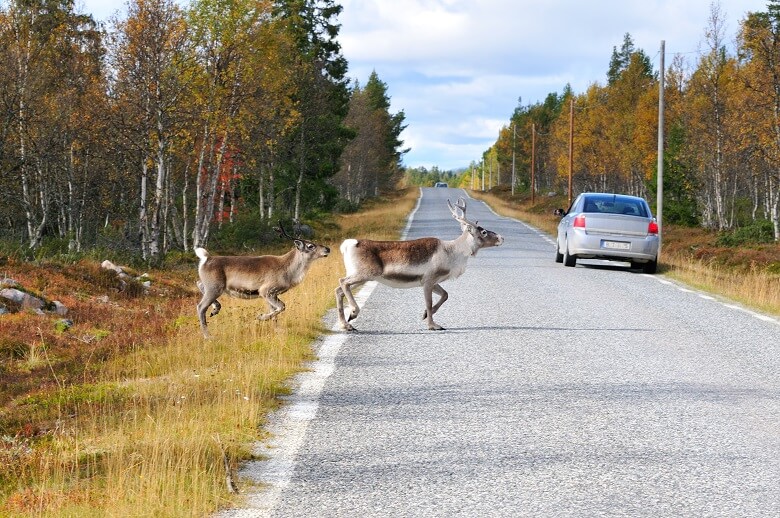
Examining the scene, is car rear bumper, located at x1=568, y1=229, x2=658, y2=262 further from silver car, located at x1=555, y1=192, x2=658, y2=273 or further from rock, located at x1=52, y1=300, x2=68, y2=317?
rock, located at x1=52, y1=300, x2=68, y2=317

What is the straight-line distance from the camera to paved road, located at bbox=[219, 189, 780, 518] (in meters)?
4.86

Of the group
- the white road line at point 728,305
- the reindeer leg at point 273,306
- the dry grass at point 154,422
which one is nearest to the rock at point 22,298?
the dry grass at point 154,422

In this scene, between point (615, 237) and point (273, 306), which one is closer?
point (273, 306)

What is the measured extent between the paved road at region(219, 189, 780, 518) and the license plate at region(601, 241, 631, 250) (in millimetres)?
8581

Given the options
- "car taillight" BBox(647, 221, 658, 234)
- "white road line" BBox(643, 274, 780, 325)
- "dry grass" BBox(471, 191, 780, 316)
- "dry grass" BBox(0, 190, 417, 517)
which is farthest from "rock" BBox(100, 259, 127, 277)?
"dry grass" BBox(471, 191, 780, 316)

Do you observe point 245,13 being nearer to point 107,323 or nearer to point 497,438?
point 107,323

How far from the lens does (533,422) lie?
6.61 meters

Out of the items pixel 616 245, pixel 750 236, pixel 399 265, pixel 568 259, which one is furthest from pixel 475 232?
pixel 750 236

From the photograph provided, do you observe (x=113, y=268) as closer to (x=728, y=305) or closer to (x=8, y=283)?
(x=8, y=283)

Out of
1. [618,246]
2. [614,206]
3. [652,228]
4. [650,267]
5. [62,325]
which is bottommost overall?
[62,325]

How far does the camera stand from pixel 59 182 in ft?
138

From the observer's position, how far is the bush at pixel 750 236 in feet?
121

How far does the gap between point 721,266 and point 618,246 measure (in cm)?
964

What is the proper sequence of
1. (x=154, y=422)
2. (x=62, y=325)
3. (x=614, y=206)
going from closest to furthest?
1. (x=154, y=422)
2. (x=62, y=325)
3. (x=614, y=206)
